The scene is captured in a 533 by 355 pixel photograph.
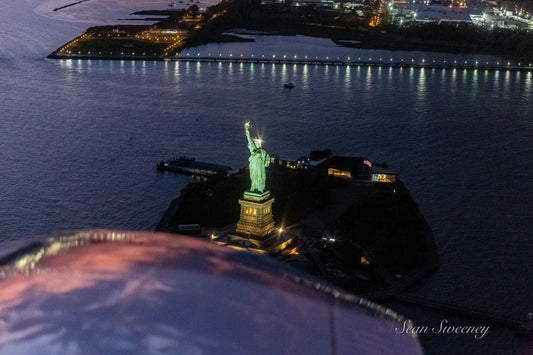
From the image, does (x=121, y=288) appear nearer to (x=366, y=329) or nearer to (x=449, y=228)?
(x=366, y=329)

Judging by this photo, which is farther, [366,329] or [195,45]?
[195,45]

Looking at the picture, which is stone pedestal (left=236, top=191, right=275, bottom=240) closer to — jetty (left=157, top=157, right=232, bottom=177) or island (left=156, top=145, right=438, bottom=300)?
island (left=156, top=145, right=438, bottom=300)

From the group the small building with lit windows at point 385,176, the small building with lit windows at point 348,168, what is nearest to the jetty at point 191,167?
the small building with lit windows at point 348,168

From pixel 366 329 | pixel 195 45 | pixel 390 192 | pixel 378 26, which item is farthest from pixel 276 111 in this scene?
pixel 378 26

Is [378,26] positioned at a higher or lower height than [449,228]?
higher

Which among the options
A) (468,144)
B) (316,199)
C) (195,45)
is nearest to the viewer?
(316,199)

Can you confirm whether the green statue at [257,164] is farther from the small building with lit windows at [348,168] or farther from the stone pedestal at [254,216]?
the small building with lit windows at [348,168]

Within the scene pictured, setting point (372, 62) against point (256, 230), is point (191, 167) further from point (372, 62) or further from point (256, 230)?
point (372, 62)

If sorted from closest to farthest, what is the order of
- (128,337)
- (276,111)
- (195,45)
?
1. (128,337)
2. (276,111)
3. (195,45)

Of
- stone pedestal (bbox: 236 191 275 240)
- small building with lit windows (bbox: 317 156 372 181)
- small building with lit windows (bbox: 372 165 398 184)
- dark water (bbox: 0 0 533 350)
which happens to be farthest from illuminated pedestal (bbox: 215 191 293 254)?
small building with lit windows (bbox: 372 165 398 184)
